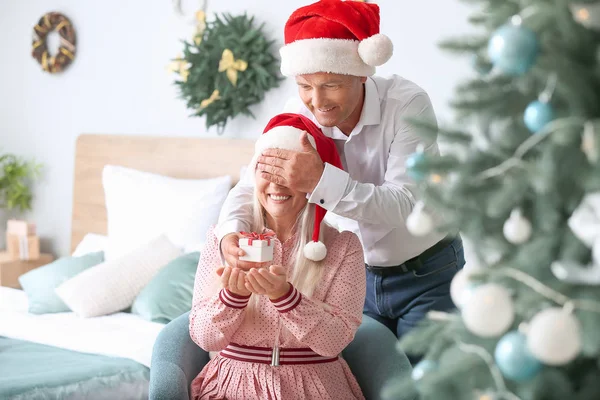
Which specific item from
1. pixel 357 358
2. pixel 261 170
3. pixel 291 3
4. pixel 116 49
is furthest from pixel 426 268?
pixel 116 49

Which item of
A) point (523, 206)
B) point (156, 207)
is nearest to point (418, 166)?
point (523, 206)

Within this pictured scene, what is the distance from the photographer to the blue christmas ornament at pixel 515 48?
809mm

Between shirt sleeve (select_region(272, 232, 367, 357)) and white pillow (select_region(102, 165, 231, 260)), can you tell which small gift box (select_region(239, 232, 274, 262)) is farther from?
white pillow (select_region(102, 165, 231, 260))

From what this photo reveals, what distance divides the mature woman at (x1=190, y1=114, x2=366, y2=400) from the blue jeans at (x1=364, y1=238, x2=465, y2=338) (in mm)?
221

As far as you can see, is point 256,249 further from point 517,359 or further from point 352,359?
point 517,359

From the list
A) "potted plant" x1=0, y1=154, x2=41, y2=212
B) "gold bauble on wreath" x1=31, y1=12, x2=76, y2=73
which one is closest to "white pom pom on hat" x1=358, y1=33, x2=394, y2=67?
"gold bauble on wreath" x1=31, y1=12, x2=76, y2=73

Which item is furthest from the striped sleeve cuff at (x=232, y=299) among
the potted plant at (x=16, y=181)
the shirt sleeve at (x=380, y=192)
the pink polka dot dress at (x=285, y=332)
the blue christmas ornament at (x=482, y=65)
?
the potted plant at (x=16, y=181)

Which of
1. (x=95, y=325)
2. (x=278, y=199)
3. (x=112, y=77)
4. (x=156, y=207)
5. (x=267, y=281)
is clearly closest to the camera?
(x=267, y=281)

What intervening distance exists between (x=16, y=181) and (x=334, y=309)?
3161mm

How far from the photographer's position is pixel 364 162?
2.03 metres

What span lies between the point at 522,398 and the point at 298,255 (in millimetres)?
1055

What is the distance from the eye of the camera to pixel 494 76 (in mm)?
922

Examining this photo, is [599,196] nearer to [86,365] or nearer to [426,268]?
[426,268]

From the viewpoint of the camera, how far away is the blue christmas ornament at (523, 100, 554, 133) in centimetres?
83
